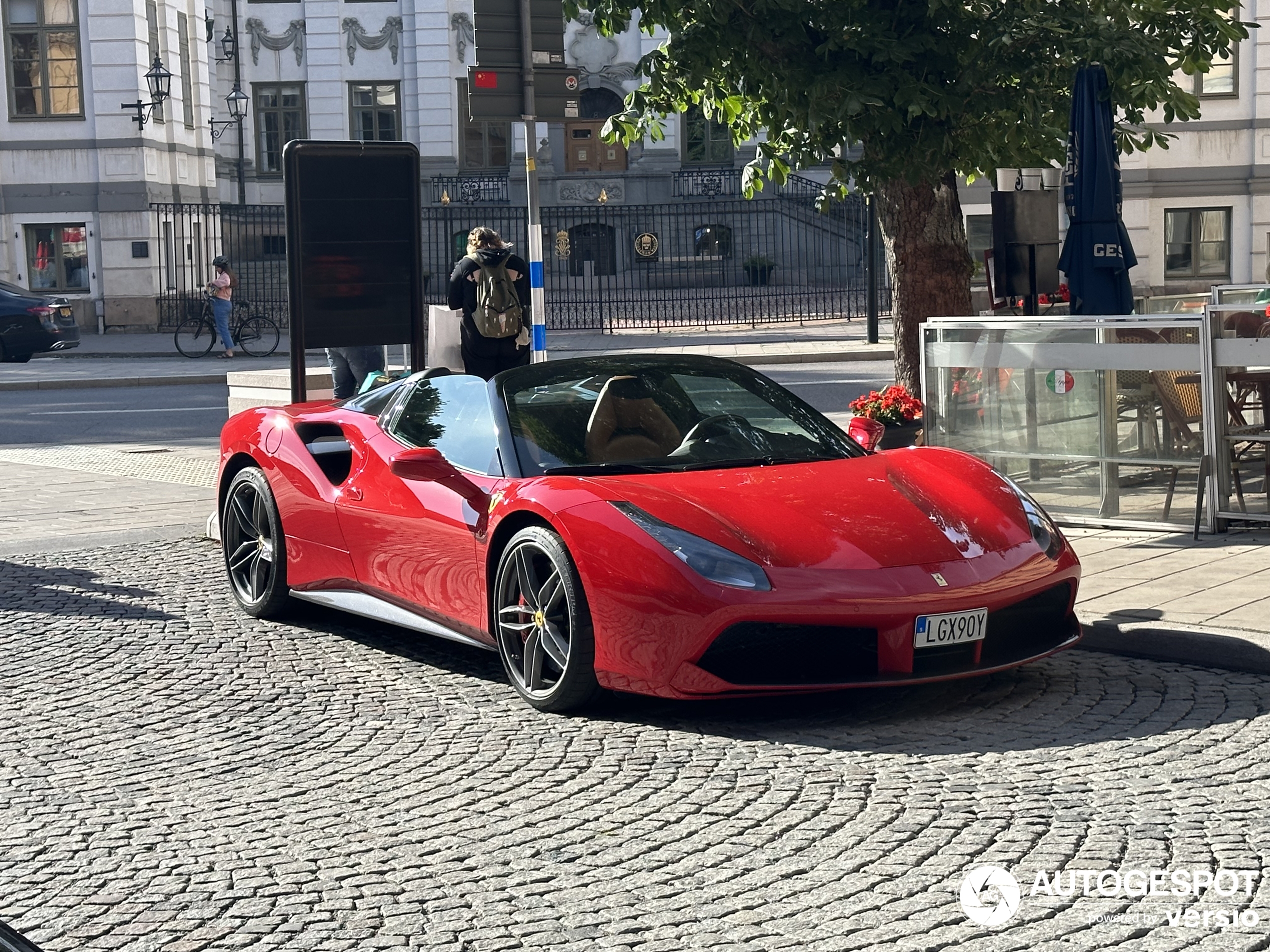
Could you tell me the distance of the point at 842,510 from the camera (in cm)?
613

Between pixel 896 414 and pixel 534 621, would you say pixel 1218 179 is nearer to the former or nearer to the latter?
pixel 896 414

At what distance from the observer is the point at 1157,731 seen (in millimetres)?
5641

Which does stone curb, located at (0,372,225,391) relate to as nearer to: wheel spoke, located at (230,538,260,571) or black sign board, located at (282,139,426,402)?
black sign board, located at (282,139,426,402)

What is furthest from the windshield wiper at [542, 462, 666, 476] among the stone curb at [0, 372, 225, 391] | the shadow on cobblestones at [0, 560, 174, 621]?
the stone curb at [0, 372, 225, 391]

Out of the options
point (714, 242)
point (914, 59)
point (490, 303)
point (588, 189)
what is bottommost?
point (490, 303)

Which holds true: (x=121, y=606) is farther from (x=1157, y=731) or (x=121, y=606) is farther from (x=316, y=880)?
(x=1157, y=731)

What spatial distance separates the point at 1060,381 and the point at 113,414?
13.5 meters

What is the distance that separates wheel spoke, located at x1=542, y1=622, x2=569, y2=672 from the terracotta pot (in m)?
5.42

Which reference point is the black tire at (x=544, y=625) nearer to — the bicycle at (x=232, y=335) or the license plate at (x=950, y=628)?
the license plate at (x=950, y=628)

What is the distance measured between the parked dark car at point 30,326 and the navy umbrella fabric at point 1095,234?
21298 millimetres

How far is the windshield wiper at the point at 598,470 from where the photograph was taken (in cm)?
654

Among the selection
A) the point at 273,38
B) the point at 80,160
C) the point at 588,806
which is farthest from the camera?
the point at 273,38

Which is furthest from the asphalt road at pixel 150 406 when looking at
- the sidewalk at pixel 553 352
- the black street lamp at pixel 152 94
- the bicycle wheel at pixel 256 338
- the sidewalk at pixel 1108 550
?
the black street lamp at pixel 152 94

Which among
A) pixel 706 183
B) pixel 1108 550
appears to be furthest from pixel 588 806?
pixel 706 183
